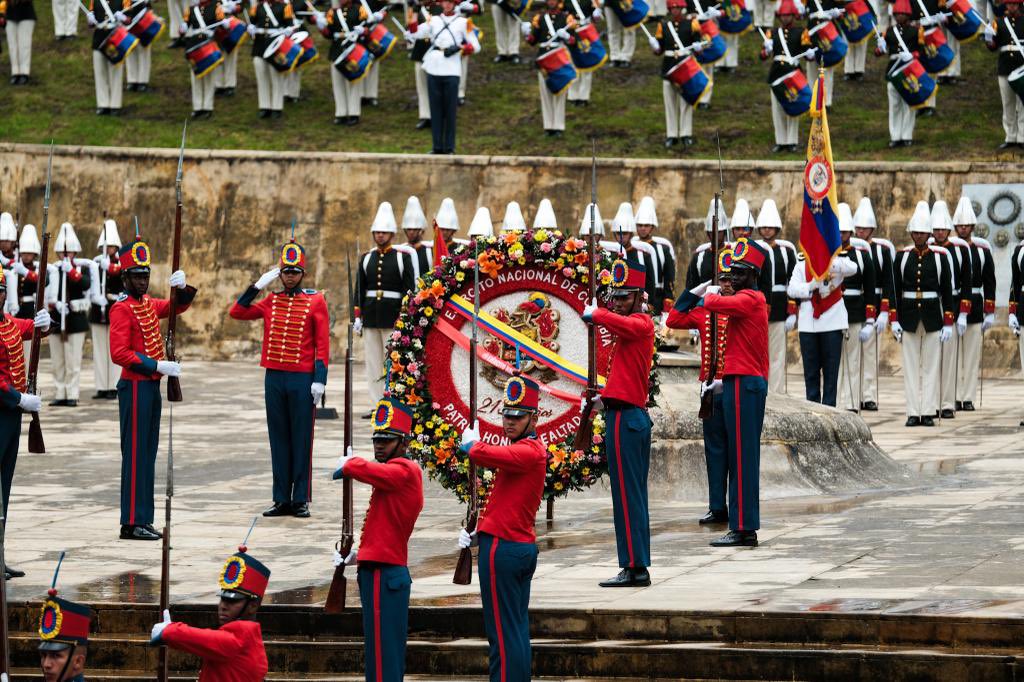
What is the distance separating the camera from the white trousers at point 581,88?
27.5 meters

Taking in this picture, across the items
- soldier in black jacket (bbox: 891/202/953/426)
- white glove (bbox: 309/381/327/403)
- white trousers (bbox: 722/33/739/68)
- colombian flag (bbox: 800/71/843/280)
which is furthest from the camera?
white trousers (bbox: 722/33/739/68)

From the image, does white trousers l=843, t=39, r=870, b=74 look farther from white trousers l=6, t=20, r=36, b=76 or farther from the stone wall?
white trousers l=6, t=20, r=36, b=76

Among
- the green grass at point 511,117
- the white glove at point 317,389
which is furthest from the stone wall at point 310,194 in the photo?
the white glove at point 317,389

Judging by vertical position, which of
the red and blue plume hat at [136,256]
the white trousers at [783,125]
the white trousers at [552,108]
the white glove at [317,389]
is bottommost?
the white glove at [317,389]

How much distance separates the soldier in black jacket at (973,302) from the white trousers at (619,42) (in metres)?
9.17

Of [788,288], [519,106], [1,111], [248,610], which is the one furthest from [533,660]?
[1,111]

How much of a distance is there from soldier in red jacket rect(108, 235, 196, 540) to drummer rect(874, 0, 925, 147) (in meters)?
13.5

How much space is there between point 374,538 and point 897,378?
14545 mm

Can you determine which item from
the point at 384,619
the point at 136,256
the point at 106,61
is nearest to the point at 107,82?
the point at 106,61

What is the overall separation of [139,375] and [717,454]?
359cm

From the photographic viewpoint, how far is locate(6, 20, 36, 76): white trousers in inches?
1148

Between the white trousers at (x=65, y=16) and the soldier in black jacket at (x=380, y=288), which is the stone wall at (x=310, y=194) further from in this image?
the white trousers at (x=65, y=16)

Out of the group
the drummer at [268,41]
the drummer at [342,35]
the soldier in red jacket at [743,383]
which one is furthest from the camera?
the drummer at [268,41]

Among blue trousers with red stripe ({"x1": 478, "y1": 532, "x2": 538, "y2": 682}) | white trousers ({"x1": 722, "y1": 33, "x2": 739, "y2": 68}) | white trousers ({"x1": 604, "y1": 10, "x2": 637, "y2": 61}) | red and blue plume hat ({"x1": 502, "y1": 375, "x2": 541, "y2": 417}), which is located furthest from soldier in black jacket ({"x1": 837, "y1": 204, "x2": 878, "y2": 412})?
blue trousers with red stripe ({"x1": 478, "y1": 532, "x2": 538, "y2": 682})
